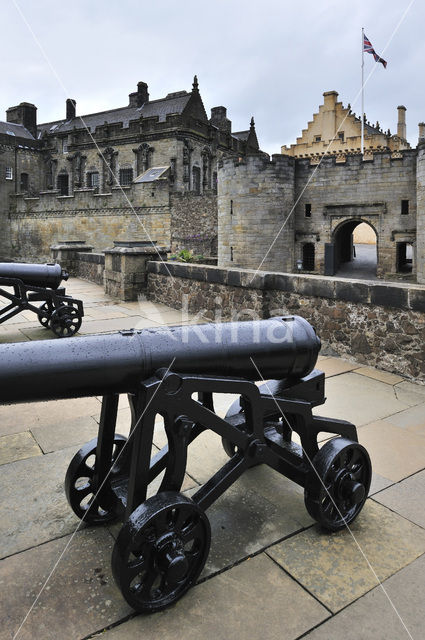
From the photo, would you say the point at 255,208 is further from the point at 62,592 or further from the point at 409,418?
the point at 62,592

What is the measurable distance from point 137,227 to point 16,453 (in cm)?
2493

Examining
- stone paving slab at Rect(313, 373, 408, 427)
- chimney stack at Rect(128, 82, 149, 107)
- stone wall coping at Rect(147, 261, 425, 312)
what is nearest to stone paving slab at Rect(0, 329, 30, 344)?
stone wall coping at Rect(147, 261, 425, 312)

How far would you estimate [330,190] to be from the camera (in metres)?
22.1

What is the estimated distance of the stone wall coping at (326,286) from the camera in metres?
4.76

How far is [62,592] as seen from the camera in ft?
6.22

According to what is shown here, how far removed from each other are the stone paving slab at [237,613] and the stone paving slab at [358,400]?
1.91m

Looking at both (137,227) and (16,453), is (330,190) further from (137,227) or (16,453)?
(16,453)

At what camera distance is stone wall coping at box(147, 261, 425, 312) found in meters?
4.76

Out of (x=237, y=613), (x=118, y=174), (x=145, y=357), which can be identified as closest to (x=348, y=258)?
(x=118, y=174)

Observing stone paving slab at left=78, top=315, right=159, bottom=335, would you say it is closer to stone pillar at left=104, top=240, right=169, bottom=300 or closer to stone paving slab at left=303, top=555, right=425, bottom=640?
stone pillar at left=104, top=240, right=169, bottom=300

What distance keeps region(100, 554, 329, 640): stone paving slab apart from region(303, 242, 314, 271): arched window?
72.5 ft

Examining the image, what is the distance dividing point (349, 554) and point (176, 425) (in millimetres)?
1027

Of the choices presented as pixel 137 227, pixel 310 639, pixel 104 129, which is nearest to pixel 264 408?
pixel 310 639

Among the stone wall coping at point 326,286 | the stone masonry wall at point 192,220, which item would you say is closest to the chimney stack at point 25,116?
the stone masonry wall at point 192,220
